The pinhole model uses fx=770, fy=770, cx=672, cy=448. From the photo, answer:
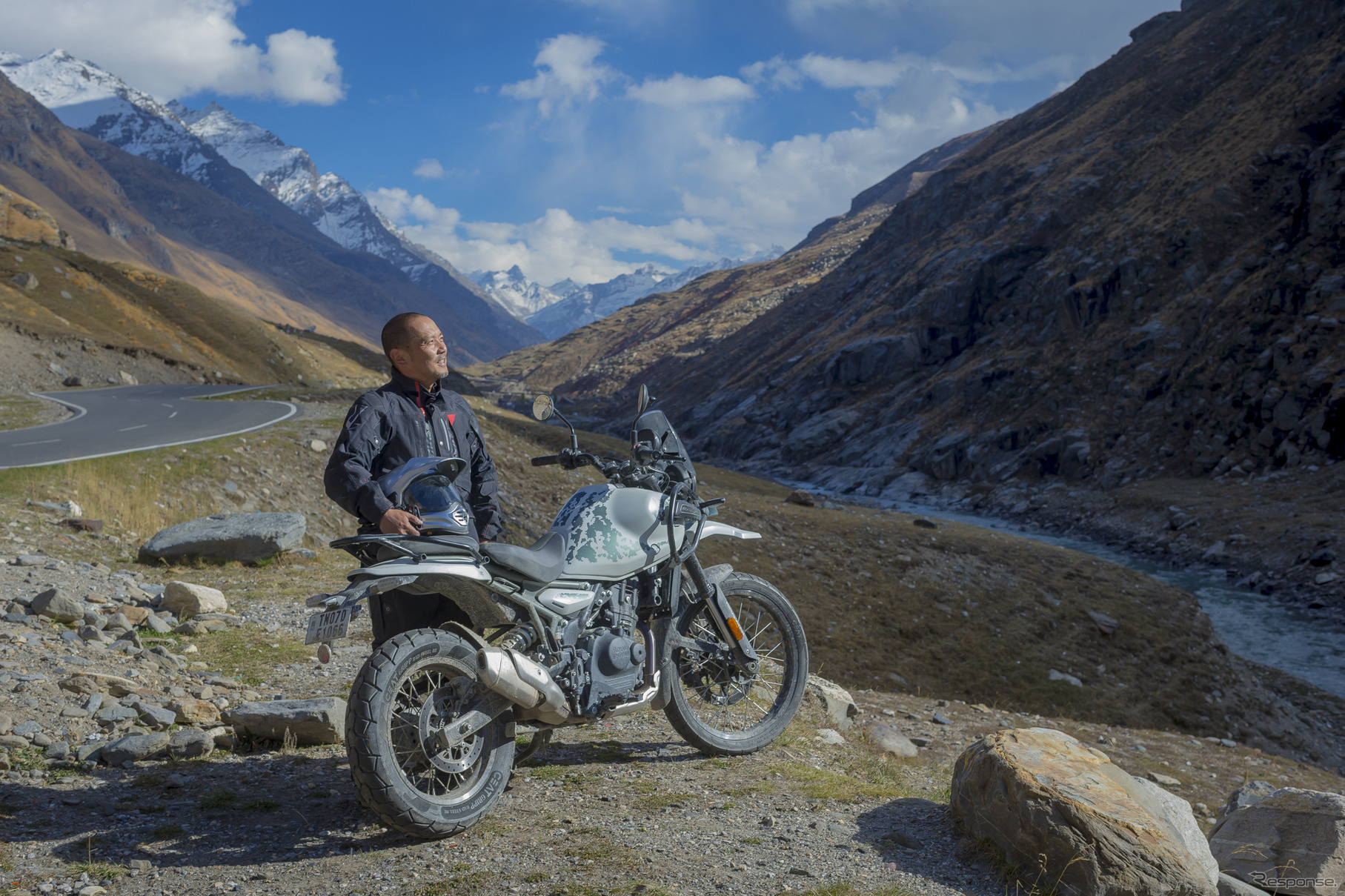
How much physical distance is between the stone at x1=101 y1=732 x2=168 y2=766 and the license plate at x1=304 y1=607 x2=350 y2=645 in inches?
91.8

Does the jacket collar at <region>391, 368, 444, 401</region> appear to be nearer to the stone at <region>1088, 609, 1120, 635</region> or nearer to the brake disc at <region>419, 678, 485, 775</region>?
the brake disc at <region>419, 678, 485, 775</region>

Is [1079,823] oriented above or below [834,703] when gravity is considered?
above

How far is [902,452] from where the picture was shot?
64.2m

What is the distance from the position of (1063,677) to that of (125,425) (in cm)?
2356

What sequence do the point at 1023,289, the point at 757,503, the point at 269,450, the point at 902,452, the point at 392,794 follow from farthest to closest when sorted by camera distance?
the point at 1023,289 < the point at 902,452 < the point at 757,503 < the point at 269,450 < the point at 392,794

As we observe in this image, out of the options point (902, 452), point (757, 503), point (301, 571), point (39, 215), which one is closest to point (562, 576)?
point (301, 571)

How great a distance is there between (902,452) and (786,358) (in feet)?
138

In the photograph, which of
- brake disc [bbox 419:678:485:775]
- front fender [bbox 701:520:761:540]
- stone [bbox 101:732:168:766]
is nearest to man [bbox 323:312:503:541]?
brake disc [bbox 419:678:485:775]

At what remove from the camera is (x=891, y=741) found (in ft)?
27.9

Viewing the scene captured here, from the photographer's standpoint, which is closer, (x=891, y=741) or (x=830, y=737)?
(x=830, y=737)

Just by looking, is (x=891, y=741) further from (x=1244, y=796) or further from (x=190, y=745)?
(x=190, y=745)

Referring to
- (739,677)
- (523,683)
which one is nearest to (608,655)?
(523,683)

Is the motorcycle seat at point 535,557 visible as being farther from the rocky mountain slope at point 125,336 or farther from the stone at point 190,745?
the rocky mountain slope at point 125,336

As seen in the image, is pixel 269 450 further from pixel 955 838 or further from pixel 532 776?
pixel 955 838
